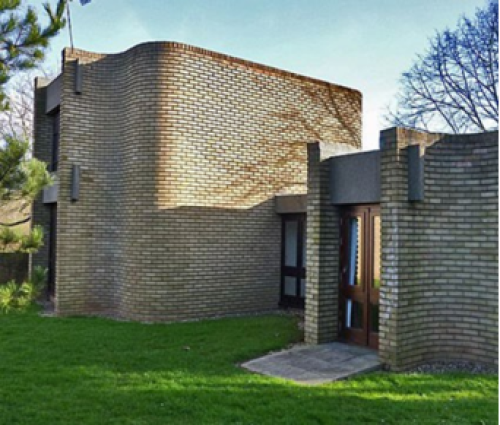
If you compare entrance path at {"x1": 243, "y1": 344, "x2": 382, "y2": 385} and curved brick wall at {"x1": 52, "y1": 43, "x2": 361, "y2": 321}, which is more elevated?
curved brick wall at {"x1": 52, "y1": 43, "x2": 361, "y2": 321}

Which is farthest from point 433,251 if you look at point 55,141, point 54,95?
point 55,141

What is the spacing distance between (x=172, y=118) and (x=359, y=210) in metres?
4.32

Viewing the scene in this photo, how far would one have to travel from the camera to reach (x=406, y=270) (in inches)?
233

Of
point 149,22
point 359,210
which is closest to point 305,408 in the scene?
point 359,210

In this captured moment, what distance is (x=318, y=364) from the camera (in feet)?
20.2

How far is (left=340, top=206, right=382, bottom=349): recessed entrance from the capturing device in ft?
22.3

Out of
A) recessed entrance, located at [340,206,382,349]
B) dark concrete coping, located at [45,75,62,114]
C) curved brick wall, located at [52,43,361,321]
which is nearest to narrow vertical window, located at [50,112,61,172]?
dark concrete coping, located at [45,75,62,114]

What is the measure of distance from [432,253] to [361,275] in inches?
53.3

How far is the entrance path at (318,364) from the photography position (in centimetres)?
571

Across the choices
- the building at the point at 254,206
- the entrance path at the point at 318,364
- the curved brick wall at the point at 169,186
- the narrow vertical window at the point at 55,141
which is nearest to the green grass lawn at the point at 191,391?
the entrance path at the point at 318,364

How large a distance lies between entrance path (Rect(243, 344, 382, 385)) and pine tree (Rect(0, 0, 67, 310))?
122 inches

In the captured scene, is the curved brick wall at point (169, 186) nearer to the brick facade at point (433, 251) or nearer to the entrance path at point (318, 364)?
the entrance path at point (318, 364)

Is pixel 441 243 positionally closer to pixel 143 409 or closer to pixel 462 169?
pixel 462 169

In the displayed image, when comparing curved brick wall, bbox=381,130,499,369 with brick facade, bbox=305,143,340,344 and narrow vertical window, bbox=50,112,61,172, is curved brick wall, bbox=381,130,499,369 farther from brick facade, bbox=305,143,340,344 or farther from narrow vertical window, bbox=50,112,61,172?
narrow vertical window, bbox=50,112,61,172
